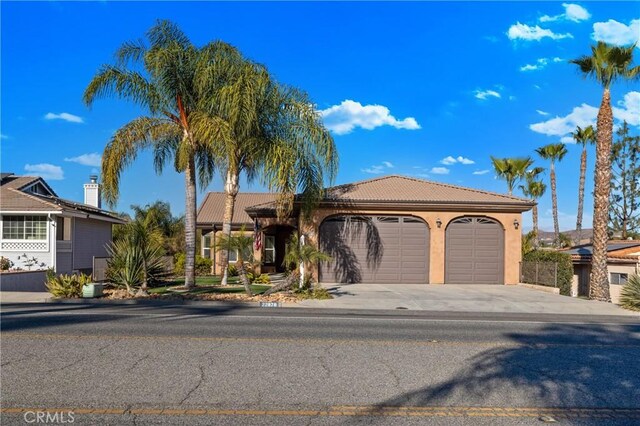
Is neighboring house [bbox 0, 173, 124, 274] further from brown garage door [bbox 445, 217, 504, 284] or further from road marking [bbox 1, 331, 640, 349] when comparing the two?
brown garage door [bbox 445, 217, 504, 284]

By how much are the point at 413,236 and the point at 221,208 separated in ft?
50.6

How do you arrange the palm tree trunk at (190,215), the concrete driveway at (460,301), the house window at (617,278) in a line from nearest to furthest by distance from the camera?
the concrete driveway at (460,301)
the palm tree trunk at (190,215)
the house window at (617,278)

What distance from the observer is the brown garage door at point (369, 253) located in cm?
2577

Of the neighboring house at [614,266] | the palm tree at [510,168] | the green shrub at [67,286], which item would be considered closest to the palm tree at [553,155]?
the palm tree at [510,168]

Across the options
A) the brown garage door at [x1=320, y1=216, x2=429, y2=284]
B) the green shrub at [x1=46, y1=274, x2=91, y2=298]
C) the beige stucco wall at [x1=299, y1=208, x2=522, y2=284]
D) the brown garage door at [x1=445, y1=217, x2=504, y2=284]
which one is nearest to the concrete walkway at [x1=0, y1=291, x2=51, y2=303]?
the green shrub at [x1=46, y1=274, x2=91, y2=298]

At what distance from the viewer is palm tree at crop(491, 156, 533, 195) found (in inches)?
1975

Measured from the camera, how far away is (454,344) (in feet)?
32.9

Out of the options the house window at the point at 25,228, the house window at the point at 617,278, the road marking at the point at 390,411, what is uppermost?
the house window at the point at 25,228

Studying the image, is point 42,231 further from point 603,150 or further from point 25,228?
point 603,150

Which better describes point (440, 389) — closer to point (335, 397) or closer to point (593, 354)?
point (335, 397)

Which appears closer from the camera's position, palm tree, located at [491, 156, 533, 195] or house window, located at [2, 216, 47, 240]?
house window, located at [2, 216, 47, 240]

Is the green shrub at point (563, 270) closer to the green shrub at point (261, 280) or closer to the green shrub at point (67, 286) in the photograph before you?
the green shrub at point (261, 280)

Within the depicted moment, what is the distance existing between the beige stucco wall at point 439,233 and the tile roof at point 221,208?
7.92 meters

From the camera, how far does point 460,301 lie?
64.2ft
